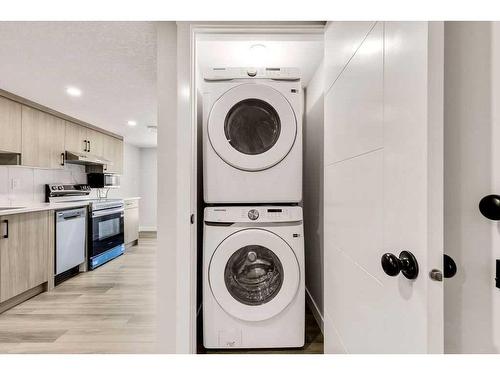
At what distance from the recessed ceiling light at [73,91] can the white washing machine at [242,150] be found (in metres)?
1.65

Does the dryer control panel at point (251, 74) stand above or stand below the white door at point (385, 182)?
above

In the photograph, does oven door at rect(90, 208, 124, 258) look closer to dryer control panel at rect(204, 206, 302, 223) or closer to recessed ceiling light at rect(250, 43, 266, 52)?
dryer control panel at rect(204, 206, 302, 223)

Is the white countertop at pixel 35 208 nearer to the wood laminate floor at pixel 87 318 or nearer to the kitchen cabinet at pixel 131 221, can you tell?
the wood laminate floor at pixel 87 318

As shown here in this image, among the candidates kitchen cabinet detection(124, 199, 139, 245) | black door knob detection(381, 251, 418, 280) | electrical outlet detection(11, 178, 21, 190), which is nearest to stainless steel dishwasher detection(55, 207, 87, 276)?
electrical outlet detection(11, 178, 21, 190)

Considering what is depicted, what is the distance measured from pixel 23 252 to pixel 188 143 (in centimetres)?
217

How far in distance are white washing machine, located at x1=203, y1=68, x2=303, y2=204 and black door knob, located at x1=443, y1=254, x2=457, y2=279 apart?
1129 millimetres

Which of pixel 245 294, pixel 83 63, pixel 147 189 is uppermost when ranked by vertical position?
pixel 83 63

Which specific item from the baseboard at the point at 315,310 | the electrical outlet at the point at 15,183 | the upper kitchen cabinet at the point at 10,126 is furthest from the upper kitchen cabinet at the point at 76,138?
the baseboard at the point at 315,310

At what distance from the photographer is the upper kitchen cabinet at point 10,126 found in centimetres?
255

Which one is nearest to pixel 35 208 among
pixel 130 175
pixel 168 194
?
pixel 168 194

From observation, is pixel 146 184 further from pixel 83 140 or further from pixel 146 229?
pixel 83 140

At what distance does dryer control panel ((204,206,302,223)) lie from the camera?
162 cm

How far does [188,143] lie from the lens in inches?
54.7
